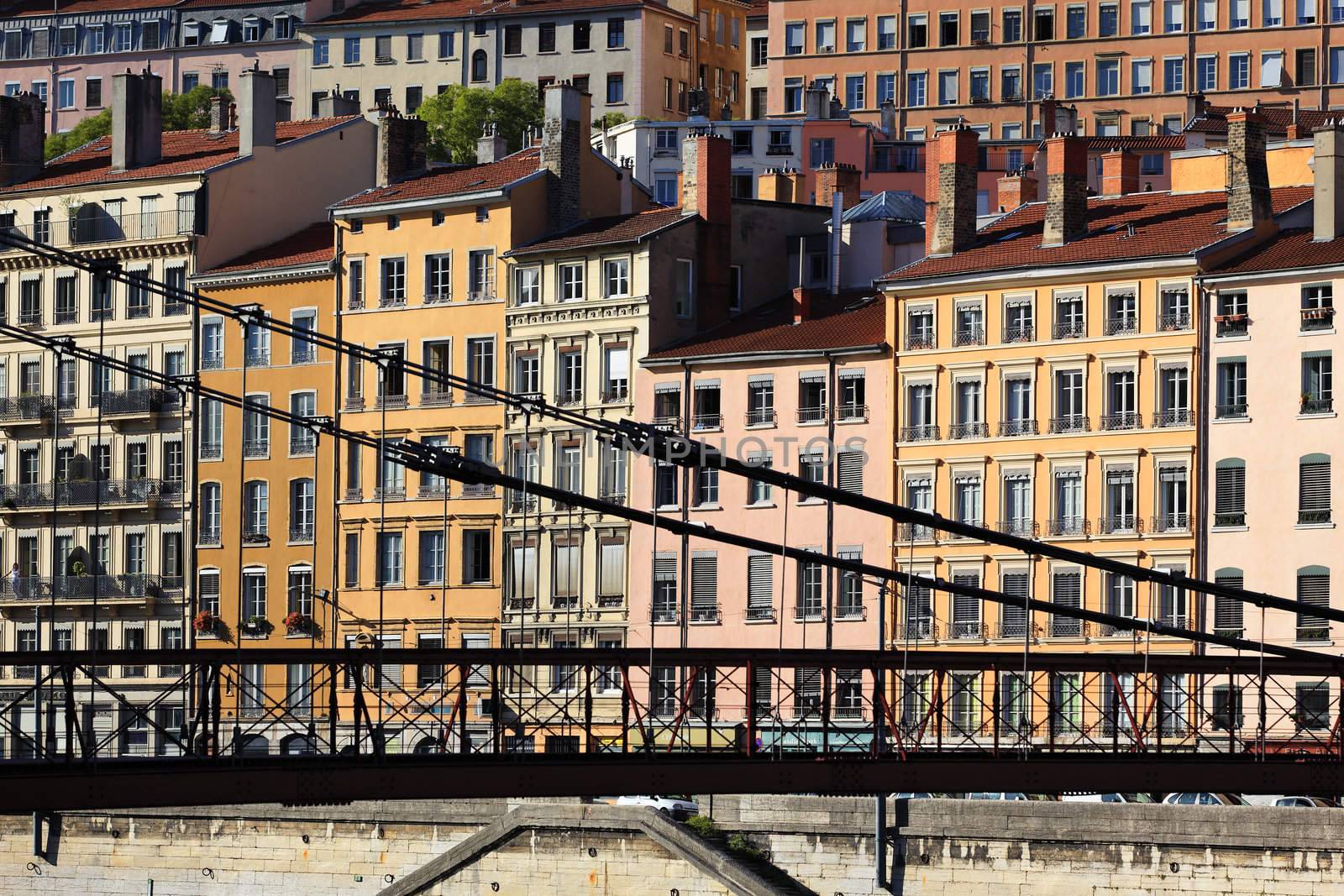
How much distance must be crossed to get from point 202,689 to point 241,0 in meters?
113

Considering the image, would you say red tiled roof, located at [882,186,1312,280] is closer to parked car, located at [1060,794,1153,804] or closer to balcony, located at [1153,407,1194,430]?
balcony, located at [1153,407,1194,430]

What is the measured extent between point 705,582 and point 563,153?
12118mm

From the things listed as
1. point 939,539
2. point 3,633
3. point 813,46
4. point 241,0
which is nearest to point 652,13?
point 813,46

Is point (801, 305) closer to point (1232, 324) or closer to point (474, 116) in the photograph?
point (1232, 324)

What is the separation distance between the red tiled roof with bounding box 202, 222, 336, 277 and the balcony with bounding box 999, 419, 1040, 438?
743 inches

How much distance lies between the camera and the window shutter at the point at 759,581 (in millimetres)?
74750

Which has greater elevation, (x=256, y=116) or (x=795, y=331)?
(x=256, y=116)

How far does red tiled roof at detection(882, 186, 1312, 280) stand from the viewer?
7088 centimetres

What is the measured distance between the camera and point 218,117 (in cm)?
9469

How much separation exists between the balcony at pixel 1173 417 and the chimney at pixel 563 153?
57.6 ft

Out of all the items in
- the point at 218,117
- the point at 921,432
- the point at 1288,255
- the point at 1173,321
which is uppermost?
the point at 218,117

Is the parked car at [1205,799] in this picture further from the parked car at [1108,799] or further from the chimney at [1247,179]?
the chimney at [1247,179]

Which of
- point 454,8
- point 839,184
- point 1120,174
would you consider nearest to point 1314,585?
point 1120,174

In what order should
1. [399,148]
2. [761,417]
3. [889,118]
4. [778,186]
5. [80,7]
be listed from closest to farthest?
[761,417] < [399,148] < [778,186] < [889,118] < [80,7]
